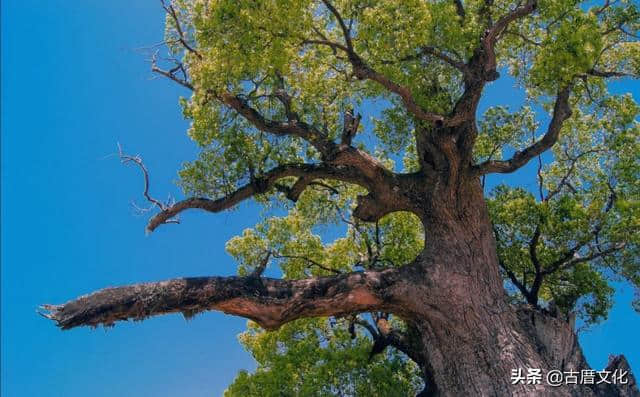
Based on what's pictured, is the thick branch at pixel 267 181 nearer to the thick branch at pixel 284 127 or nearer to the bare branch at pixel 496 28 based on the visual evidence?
the thick branch at pixel 284 127

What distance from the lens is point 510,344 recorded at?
30.9ft

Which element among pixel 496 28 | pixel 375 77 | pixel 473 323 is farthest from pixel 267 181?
pixel 496 28

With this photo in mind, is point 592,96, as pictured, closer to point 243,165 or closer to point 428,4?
point 428,4

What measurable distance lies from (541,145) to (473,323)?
133 inches

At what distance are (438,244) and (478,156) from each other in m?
3.02

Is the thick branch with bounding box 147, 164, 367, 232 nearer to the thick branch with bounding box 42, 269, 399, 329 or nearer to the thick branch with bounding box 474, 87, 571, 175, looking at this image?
the thick branch with bounding box 42, 269, 399, 329

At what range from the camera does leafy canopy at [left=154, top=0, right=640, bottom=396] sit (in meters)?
9.11

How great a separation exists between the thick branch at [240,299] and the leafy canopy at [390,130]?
71cm

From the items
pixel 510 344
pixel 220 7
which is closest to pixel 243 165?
pixel 220 7

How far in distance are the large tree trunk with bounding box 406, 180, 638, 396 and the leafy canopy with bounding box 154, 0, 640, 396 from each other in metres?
1.27

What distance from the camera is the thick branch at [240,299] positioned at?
8.38 meters

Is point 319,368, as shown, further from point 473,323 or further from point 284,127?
point 284,127

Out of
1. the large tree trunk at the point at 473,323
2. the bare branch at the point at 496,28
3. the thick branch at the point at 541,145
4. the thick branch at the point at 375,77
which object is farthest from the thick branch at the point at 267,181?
the bare branch at the point at 496,28

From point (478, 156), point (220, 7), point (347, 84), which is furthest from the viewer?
point (478, 156)
